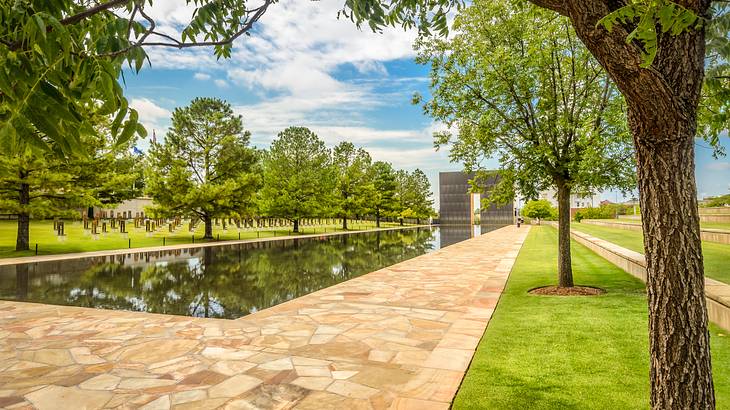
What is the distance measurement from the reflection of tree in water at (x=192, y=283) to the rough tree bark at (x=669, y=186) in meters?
6.72

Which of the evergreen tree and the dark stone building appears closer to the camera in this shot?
the evergreen tree

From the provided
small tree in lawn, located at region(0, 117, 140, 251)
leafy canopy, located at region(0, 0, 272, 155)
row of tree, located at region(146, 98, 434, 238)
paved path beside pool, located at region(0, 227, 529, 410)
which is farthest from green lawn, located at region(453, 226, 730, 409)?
row of tree, located at region(146, 98, 434, 238)

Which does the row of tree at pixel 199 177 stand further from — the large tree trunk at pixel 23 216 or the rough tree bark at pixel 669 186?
the rough tree bark at pixel 669 186

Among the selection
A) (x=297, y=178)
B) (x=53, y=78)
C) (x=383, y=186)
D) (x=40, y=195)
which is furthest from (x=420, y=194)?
(x=53, y=78)

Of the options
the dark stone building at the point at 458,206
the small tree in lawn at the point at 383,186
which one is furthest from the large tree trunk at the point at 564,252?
the dark stone building at the point at 458,206

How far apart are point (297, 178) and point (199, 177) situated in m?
10.6

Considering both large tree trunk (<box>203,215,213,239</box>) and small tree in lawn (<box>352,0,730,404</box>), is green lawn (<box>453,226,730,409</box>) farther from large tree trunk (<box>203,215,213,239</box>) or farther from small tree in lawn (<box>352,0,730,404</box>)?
large tree trunk (<box>203,215,213,239</box>)

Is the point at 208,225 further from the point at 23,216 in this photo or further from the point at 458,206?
the point at 458,206

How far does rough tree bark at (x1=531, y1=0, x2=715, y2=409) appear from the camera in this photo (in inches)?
90.4

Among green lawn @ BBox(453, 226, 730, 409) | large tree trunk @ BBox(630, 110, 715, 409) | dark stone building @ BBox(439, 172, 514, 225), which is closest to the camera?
large tree trunk @ BBox(630, 110, 715, 409)

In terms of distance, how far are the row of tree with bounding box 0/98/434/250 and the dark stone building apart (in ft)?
120

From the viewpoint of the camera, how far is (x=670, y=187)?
241 cm

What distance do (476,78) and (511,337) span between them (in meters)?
5.73

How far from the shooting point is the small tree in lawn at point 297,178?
36531 mm
